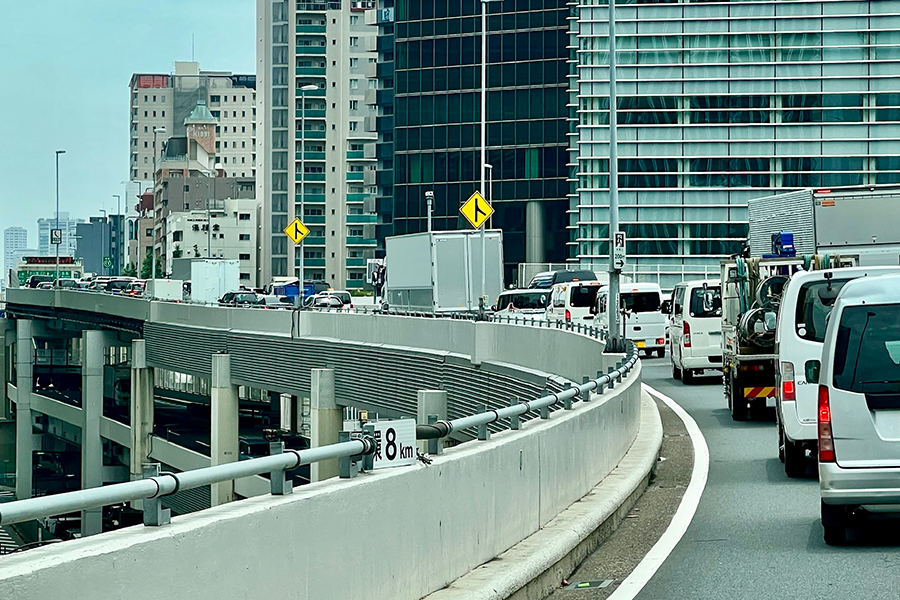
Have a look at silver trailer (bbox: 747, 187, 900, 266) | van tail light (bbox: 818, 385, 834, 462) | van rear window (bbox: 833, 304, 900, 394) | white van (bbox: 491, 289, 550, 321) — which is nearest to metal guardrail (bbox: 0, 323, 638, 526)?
van tail light (bbox: 818, 385, 834, 462)

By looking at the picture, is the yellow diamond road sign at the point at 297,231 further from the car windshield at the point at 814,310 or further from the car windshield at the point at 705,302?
the car windshield at the point at 814,310

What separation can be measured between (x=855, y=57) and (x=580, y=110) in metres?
19.4

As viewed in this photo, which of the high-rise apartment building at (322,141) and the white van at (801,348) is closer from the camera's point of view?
the white van at (801,348)

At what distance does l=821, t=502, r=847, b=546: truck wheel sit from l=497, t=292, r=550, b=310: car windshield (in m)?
37.6

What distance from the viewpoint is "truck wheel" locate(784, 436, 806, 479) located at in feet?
49.2

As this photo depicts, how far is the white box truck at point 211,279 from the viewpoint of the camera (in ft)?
291

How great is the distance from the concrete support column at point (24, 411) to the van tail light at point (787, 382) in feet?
222

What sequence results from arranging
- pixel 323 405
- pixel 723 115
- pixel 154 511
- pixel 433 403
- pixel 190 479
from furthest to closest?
pixel 723 115 < pixel 323 405 < pixel 433 403 < pixel 190 479 < pixel 154 511

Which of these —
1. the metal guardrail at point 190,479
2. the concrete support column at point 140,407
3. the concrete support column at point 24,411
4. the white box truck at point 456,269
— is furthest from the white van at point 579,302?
the concrete support column at point 24,411

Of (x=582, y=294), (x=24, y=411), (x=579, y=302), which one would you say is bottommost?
(x=24, y=411)

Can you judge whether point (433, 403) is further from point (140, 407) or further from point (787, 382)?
point (140, 407)

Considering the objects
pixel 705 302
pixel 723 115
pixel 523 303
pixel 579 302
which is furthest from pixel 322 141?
pixel 705 302

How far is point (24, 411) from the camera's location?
8506 cm

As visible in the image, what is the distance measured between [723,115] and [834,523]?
90.6 metres
